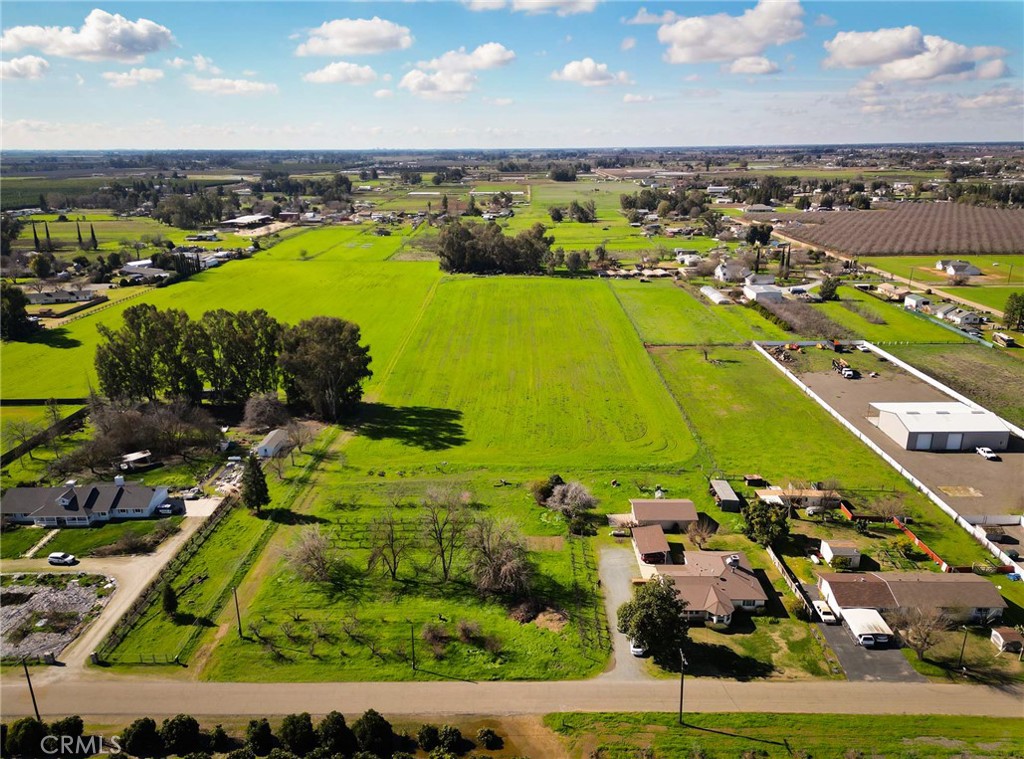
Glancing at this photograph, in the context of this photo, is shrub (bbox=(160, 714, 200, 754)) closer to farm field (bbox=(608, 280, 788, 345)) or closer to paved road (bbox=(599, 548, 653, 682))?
paved road (bbox=(599, 548, 653, 682))

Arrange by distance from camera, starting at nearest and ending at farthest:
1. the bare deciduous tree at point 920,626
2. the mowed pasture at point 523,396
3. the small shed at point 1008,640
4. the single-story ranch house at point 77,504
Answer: the bare deciduous tree at point 920,626, the small shed at point 1008,640, the single-story ranch house at point 77,504, the mowed pasture at point 523,396

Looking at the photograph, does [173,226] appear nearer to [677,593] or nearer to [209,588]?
[209,588]

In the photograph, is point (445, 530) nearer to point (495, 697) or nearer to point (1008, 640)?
point (495, 697)

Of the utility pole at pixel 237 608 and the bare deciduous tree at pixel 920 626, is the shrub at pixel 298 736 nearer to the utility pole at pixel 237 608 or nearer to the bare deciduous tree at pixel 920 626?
the utility pole at pixel 237 608

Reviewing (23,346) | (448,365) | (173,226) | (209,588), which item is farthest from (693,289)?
(173,226)

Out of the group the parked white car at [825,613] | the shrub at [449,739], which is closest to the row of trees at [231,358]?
the shrub at [449,739]
